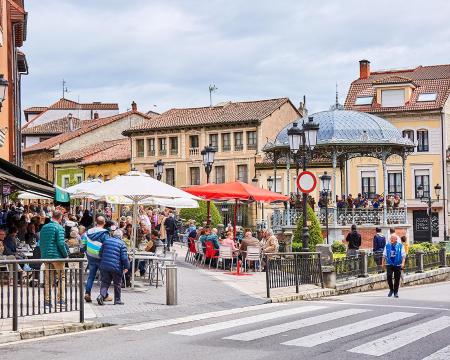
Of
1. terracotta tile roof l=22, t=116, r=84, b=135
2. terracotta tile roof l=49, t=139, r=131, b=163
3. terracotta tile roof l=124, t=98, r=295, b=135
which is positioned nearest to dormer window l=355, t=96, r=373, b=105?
terracotta tile roof l=124, t=98, r=295, b=135

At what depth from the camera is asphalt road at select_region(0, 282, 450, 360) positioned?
33.2ft

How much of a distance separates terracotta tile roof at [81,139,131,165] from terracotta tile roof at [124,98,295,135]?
201cm

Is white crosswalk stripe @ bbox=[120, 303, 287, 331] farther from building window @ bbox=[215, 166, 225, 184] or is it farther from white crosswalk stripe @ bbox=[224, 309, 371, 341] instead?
building window @ bbox=[215, 166, 225, 184]

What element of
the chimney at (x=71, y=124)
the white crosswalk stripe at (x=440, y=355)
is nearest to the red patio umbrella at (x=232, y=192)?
the white crosswalk stripe at (x=440, y=355)

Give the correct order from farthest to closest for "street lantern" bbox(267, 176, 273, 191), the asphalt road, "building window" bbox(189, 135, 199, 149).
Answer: "building window" bbox(189, 135, 199, 149) < "street lantern" bbox(267, 176, 273, 191) < the asphalt road

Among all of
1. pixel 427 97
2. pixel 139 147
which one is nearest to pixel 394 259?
pixel 427 97

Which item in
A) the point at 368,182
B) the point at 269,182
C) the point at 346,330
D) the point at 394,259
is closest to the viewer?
the point at 346,330

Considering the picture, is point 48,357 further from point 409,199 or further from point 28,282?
point 409,199

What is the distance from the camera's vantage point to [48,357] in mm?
9805

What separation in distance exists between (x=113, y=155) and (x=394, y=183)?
2273 cm

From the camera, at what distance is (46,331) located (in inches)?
467

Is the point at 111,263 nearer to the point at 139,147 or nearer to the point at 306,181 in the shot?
the point at 306,181

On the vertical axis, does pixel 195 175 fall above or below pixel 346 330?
above

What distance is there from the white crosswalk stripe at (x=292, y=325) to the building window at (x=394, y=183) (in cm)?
4539
